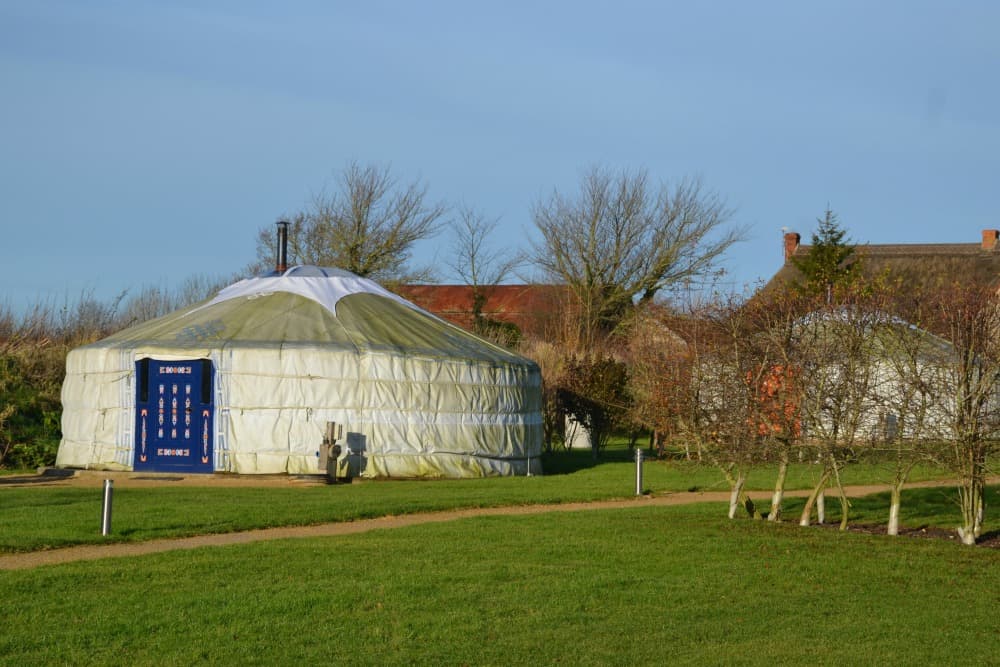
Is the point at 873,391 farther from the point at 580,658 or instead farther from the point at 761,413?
the point at 580,658

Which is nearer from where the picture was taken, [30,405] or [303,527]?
[303,527]

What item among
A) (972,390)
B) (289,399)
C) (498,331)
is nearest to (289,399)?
(289,399)

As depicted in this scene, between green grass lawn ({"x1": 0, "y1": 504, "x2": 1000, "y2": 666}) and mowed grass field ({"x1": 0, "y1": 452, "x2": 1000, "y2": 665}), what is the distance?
24 millimetres

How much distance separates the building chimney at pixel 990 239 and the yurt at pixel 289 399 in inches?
1267

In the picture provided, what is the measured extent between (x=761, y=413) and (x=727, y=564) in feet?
9.28

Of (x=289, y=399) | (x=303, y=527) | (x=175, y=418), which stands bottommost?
(x=303, y=527)

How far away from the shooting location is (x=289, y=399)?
19578mm

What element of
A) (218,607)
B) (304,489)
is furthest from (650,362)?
(218,607)

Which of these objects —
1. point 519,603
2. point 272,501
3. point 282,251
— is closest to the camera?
point 519,603

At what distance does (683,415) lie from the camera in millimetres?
13875

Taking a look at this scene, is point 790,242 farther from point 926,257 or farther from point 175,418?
point 175,418

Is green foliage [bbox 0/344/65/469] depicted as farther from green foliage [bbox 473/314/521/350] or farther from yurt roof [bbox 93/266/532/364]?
green foliage [bbox 473/314/521/350]

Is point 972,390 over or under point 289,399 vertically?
under

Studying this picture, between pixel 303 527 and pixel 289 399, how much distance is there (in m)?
6.37
